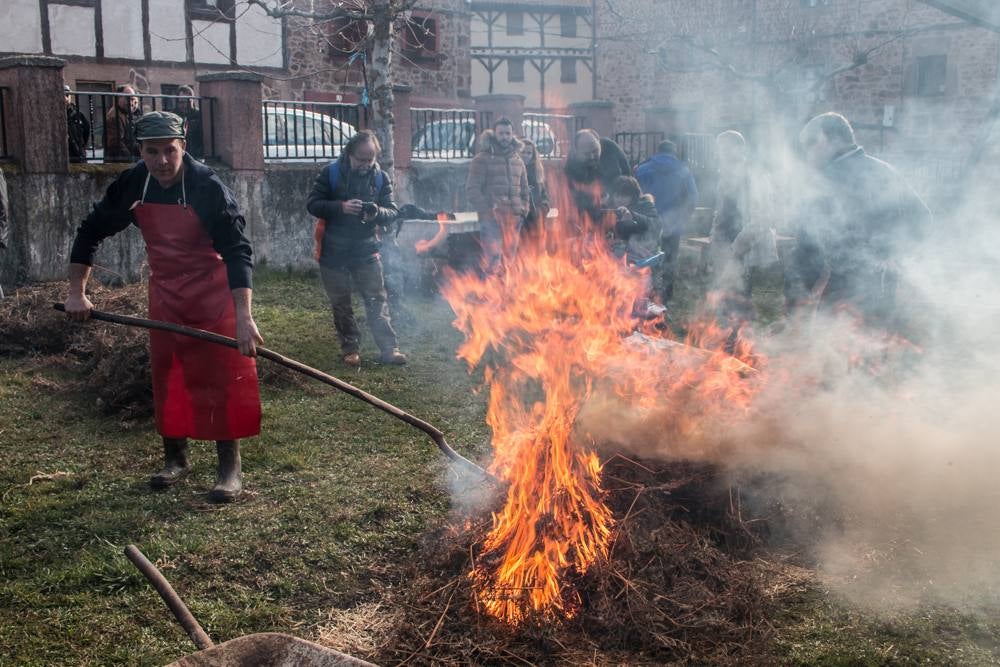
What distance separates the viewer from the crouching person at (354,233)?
8.28 m

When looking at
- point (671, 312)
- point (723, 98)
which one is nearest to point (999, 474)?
point (671, 312)

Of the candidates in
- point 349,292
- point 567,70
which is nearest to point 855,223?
point 349,292

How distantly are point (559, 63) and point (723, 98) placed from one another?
1039cm

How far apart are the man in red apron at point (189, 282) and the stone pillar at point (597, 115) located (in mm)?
15505

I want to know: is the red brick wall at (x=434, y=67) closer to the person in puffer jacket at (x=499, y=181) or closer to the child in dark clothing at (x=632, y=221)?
the person in puffer jacket at (x=499, y=181)

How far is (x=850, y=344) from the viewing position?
7.37m

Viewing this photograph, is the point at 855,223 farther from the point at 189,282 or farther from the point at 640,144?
the point at 640,144

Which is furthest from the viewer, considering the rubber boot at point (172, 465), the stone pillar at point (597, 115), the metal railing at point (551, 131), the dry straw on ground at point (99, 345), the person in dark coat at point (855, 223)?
the stone pillar at point (597, 115)

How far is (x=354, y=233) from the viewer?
8414 mm

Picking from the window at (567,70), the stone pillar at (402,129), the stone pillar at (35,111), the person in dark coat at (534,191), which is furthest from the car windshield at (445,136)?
the window at (567,70)

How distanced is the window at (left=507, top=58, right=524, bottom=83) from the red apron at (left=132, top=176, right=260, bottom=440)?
3728 cm

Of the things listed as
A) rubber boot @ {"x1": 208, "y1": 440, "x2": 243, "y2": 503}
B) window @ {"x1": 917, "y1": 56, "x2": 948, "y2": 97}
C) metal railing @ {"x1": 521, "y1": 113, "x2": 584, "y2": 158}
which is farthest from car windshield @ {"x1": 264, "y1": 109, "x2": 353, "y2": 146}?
window @ {"x1": 917, "y1": 56, "x2": 948, "y2": 97}

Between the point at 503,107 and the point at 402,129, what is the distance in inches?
126

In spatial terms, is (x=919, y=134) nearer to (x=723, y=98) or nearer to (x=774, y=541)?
(x=723, y=98)
